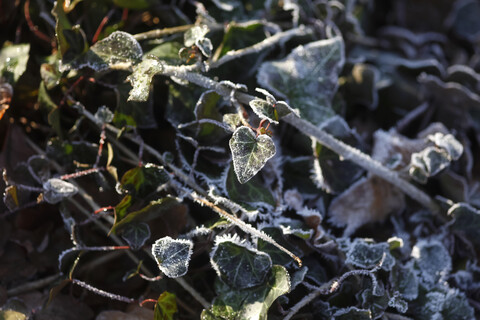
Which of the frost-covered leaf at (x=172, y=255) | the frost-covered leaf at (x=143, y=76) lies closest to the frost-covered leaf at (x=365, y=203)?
the frost-covered leaf at (x=172, y=255)

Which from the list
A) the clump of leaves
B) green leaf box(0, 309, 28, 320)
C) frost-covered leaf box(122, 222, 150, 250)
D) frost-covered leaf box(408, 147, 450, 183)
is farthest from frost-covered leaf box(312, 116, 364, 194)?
green leaf box(0, 309, 28, 320)

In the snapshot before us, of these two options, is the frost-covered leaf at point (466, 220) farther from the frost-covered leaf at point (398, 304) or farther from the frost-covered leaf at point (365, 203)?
the frost-covered leaf at point (398, 304)

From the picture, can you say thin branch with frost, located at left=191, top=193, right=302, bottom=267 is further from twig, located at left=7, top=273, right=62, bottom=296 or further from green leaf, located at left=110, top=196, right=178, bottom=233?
twig, located at left=7, top=273, right=62, bottom=296

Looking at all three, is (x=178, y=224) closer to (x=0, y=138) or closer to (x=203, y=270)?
(x=203, y=270)

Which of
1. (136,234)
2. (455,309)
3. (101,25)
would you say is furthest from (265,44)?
(455,309)

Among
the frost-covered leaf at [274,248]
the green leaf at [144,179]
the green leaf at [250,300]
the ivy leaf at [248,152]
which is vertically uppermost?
the ivy leaf at [248,152]

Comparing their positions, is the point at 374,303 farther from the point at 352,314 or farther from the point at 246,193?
the point at 246,193
